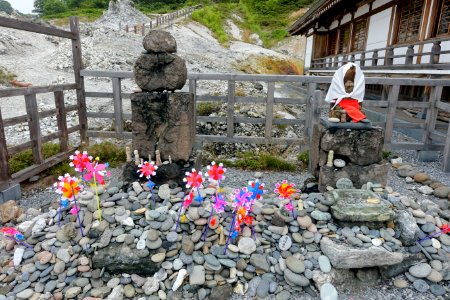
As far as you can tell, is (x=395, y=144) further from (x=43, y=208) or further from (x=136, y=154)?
(x=43, y=208)

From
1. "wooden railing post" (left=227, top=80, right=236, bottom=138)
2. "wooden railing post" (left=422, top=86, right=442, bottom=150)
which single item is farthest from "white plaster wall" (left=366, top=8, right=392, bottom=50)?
"wooden railing post" (left=227, top=80, right=236, bottom=138)

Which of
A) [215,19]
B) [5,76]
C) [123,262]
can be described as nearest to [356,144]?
[123,262]

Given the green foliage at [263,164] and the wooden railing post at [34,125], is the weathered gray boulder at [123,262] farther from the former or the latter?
the green foliage at [263,164]

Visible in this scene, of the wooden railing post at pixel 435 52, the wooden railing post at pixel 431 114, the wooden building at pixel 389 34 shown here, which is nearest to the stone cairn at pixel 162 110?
the wooden railing post at pixel 431 114

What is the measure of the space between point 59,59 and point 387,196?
16.8 metres

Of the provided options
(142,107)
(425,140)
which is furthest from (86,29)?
(425,140)

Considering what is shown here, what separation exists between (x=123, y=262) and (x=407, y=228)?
272 cm

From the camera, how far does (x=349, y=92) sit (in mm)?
3875

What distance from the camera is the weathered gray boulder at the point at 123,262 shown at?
2.65m

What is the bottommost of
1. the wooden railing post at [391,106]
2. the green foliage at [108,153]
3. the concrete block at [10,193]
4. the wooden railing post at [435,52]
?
the concrete block at [10,193]

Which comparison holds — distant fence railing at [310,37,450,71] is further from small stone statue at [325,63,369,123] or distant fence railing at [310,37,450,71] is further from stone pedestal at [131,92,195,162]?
stone pedestal at [131,92,195,162]

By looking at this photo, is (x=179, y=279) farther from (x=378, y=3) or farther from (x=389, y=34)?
(x=378, y=3)

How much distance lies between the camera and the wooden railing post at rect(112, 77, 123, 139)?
588 cm

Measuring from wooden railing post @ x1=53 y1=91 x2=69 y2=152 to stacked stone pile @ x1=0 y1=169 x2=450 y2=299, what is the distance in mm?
2609
